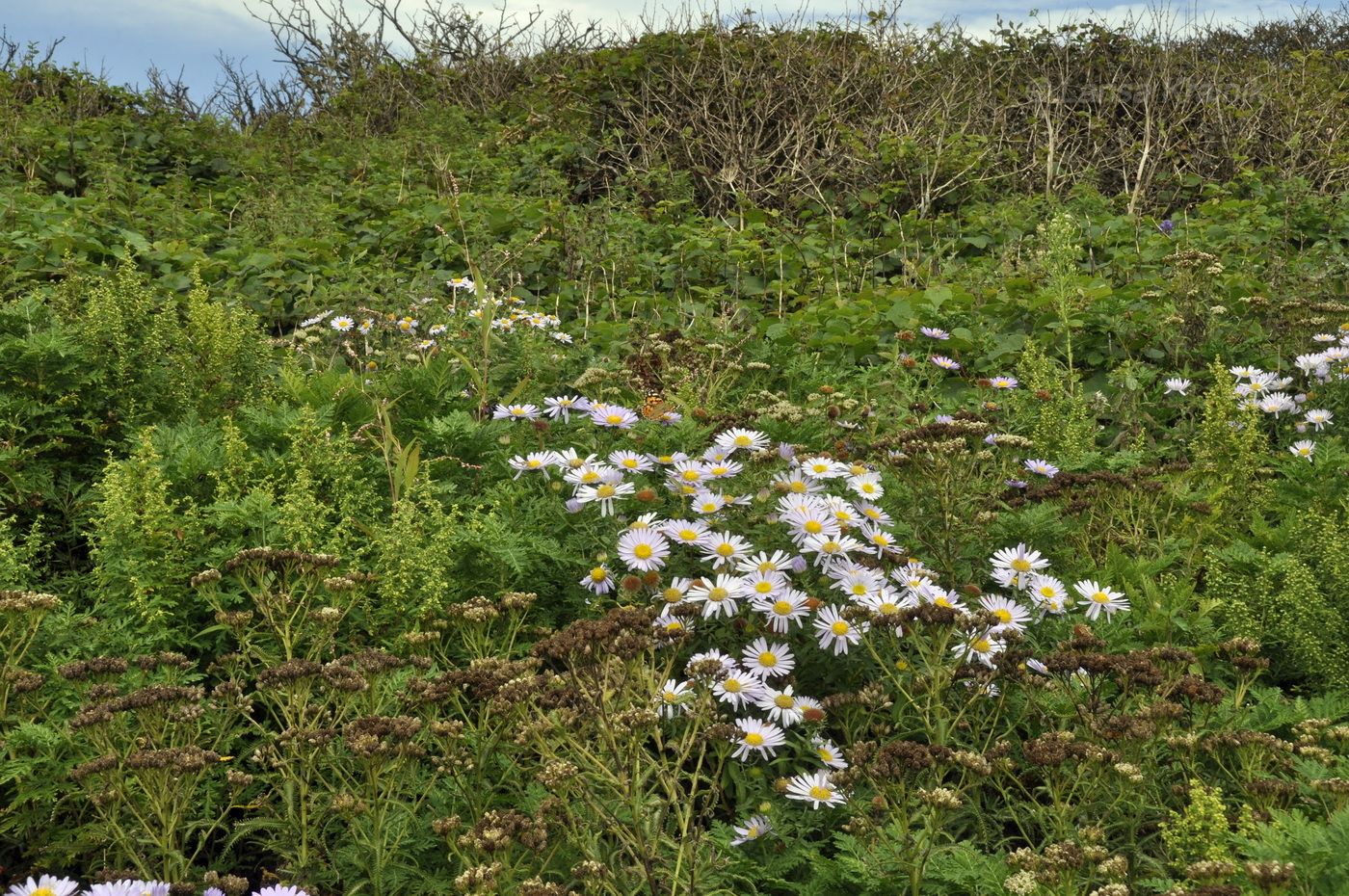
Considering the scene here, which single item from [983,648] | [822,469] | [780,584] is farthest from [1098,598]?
[780,584]

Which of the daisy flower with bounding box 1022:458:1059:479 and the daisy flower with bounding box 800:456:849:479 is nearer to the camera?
the daisy flower with bounding box 800:456:849:479

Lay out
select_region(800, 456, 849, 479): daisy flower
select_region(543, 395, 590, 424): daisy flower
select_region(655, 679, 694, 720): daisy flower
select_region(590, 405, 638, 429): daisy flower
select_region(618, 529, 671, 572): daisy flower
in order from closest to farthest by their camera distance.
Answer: select_region(655, 679, 694, 720): daisy flower → select_region(618, 529, 671, 572): daisy flower → select_region(800, 456, 849, 479): daisy flower → select_region(590, 405, 638, 429): daisy flower → select_region(543, 395, 590, 424): daisy flower

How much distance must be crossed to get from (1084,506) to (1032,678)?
1429mm

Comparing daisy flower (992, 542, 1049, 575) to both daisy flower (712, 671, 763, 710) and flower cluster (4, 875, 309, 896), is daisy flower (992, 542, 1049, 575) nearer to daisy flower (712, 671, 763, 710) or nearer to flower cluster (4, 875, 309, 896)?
daisy flower (712, 671, 763, 710)

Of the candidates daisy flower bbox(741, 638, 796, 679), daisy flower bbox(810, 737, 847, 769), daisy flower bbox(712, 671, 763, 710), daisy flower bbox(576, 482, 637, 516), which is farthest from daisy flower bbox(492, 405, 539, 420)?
daisy flower bbox(810, 737, 847, 769)

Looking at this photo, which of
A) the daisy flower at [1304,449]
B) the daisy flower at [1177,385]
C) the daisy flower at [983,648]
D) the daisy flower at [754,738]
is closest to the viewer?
the daisy flower at [754,738]

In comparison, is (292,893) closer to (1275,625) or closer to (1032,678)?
(1032,678)

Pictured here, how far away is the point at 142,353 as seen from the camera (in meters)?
4.04

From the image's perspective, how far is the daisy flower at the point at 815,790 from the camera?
245 cm

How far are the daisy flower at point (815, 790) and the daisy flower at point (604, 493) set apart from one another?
929mm

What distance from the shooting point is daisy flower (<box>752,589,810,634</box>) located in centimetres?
267

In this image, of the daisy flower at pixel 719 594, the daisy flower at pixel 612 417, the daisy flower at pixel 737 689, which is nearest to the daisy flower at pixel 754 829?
the daisy flower at pixel 737 689

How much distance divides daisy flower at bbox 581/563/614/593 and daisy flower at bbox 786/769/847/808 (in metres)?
0.72

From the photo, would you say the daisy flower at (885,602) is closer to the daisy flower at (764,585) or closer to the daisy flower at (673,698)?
the daisy flower at (764,585)
